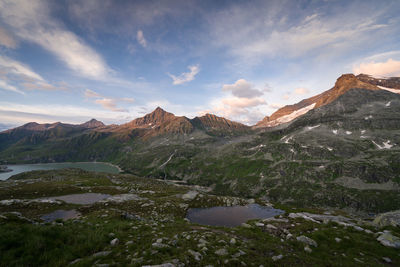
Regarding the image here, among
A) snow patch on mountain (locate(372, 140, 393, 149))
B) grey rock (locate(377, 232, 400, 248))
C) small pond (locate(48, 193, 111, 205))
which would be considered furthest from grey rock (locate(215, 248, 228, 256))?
snow patch on mountain (locate(372, 140, 393, 149))

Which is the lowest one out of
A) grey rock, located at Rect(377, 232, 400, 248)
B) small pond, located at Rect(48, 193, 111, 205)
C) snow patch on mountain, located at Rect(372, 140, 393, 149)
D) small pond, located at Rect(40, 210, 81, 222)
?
small pond, located at Rect(48, 193, 111, 205)

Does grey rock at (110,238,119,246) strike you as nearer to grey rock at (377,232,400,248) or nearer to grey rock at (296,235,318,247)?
grey rock at (296,235,318,247)

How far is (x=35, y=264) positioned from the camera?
25.8 feet

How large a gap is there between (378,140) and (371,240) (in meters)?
253

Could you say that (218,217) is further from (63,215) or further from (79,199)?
(79,199)

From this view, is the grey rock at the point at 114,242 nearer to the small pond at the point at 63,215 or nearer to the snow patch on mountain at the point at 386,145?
the small pond at the point at 63,215

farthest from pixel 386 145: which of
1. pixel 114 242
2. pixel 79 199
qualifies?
pixel 79 199

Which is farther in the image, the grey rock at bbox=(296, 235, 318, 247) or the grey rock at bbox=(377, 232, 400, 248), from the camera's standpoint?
the grey rock at bbox=(296, 235, 318, 247)

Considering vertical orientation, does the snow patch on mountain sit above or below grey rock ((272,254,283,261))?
above

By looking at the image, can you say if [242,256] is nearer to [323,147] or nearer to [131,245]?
[131,245]

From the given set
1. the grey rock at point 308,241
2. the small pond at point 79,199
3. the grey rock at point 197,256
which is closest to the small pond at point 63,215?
the small pond at point 79,199

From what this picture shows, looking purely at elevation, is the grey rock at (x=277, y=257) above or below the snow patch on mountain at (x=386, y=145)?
below

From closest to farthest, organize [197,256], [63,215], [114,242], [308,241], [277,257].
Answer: [197,256], [277,257], [114,242], [308,241], [63,215]

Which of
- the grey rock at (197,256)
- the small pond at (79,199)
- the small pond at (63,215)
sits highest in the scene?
the grey rock at (197,256)
